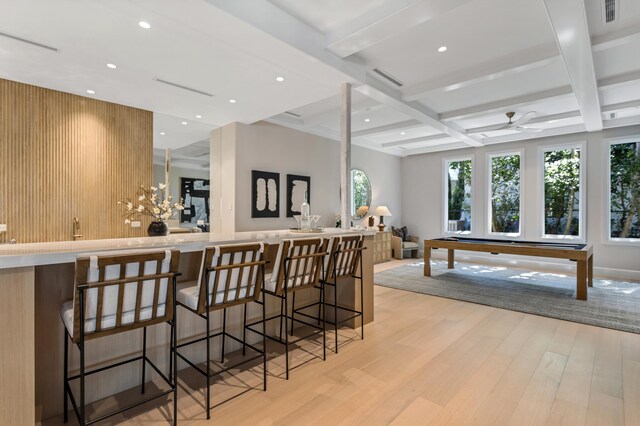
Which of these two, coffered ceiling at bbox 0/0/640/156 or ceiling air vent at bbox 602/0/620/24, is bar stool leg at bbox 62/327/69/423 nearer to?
coffered ceiling at bbox 0/0/640/156

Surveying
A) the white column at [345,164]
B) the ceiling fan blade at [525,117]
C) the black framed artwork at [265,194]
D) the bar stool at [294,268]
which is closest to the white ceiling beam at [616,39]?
the ceiling fan blade at [525,117]

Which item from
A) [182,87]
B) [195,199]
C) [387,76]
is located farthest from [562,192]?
[182,87]

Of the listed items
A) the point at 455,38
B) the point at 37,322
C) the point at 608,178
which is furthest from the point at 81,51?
the point at 608,178

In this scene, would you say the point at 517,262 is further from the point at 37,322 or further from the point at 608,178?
the point at 37,322

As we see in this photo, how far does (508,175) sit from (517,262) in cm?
211

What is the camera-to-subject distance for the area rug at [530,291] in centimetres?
394

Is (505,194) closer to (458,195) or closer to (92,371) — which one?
(458,195)

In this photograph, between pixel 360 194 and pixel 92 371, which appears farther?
pixel 360 194

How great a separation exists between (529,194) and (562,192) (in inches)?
24.2

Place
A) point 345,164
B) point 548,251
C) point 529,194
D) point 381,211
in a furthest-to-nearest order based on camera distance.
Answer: point 381,211 → point 529,194 → point 548,251 → point 345,164

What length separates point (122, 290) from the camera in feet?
5.49

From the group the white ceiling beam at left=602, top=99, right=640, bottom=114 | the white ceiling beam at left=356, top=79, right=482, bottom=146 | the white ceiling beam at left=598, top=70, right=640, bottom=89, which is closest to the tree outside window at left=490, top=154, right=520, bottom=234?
the white ceiling beam at left=356, top=79, right=482, bottom=146

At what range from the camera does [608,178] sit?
655 cm

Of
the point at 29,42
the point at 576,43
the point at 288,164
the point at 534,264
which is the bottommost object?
the point at 534,264
